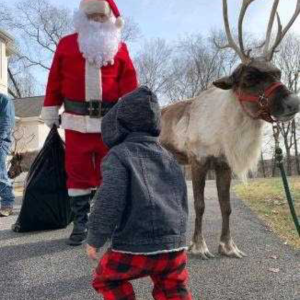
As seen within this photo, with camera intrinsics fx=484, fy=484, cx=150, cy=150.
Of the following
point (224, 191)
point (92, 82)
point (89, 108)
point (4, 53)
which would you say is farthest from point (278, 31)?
point (4, 53)

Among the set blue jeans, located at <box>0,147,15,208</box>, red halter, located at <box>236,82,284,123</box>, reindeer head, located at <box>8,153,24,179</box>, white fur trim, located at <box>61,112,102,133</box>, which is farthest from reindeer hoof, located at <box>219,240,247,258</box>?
reindeer head, located at <box>8,153,24,179</box>

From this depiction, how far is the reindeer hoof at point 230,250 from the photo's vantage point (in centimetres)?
452

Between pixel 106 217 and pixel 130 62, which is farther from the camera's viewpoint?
pixel 130 62

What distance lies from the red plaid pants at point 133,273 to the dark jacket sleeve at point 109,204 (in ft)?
0.49

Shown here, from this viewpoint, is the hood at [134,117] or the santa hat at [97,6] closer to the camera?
the hood at [134,117]

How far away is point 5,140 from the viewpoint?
22.6ft

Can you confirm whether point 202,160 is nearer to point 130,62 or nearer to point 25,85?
point 130,62

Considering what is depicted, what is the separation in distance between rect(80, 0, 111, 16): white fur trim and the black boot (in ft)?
6.20

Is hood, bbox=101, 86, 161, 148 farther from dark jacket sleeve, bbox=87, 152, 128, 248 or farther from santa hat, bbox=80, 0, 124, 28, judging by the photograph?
santa hat, bbox=80, 0, 124, 28

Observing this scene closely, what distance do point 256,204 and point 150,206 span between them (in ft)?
21.6

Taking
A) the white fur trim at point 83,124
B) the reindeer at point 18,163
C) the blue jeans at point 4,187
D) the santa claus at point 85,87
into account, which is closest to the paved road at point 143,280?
the santa claus at point 85,87

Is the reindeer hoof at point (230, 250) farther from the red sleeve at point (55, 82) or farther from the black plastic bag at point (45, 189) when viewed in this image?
the red sleeve at point (55, 82)

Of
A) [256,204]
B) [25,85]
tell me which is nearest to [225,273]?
[256,204]

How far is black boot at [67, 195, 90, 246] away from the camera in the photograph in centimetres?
483
